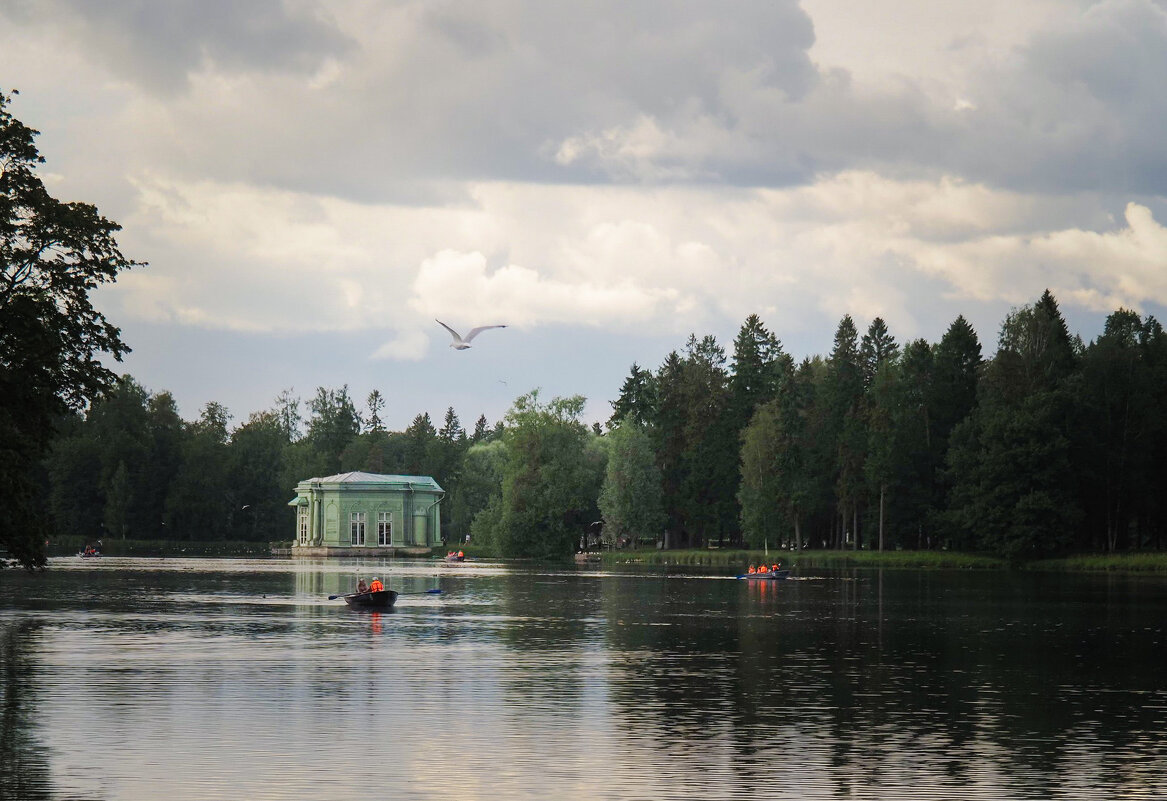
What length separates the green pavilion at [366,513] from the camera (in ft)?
603

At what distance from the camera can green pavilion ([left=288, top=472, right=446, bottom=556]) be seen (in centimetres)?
18388

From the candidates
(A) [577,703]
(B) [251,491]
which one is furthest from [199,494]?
(A) [577,703]

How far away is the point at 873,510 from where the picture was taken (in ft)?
397

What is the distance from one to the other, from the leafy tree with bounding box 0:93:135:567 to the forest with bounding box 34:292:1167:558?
76.1 m

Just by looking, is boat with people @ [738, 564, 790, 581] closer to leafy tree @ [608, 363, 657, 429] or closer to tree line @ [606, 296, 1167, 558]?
tree line @ [606, 296, 1167, 558]

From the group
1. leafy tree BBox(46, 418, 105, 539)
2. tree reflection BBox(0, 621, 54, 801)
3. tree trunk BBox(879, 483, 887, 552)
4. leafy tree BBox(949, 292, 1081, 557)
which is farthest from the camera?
leafy tree BBox(46, 418, 105, 539)

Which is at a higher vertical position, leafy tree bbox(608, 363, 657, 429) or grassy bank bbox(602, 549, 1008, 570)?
leafy tree bbox(608, 363, 657, 429)

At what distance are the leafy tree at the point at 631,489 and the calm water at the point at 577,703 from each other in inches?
2820

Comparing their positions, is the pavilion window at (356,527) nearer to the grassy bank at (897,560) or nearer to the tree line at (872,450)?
the tree line at (872,450)

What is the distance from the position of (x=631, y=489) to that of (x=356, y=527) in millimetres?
62994

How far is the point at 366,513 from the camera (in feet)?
607

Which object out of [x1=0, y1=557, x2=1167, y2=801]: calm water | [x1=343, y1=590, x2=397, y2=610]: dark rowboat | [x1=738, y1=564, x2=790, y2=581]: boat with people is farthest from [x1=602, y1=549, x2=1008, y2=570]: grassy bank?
[x1=343, y1=590, x2=397, y2=610]: dark rowboat

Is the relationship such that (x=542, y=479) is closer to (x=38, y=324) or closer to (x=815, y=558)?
(x=815, y=558)

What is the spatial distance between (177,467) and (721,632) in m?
147
